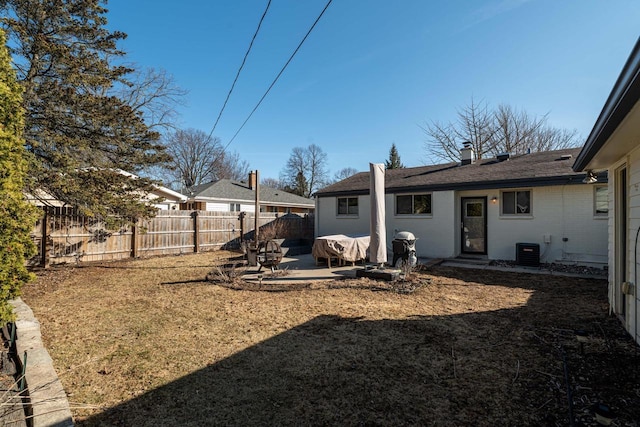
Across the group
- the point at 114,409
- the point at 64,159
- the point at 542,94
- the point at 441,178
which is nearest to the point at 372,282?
the point at 114,409

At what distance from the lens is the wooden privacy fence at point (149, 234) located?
9.57 m

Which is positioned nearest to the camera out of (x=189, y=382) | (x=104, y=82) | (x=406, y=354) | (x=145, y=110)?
(x=189, y=382)

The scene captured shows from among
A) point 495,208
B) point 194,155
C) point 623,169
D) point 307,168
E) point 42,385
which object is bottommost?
point 42,385

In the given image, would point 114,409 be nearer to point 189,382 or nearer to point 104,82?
point 189,382

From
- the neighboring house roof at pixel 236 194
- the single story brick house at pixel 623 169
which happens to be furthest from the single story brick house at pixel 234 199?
the single story brick house at pixel 623 169

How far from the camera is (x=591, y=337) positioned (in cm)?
400

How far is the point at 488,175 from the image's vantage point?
10.9 metres

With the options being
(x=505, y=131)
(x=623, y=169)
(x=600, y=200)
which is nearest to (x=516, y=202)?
(x=600, y=200)

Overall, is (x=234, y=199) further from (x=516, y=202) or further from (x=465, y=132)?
(x=465, y=132)

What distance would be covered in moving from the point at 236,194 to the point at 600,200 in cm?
2050

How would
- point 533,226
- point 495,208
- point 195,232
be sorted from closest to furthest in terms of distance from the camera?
point 533,226 → point 495,208 → point 195,232

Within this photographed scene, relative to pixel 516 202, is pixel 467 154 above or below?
above

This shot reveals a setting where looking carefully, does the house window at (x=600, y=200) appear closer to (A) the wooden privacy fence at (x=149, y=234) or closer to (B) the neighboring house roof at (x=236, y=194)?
(A) the wooden privacy fence at (x=149, y=234)

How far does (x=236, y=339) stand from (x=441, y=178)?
1048 cm
